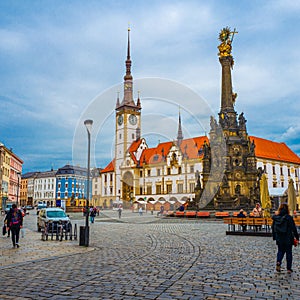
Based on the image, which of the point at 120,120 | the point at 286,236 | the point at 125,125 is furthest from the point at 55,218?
the point at 120,120

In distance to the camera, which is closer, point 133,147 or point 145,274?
point 145,274

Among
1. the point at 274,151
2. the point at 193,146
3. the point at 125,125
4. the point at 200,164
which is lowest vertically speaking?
the point at 200,164

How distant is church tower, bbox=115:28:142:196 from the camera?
95.6 m

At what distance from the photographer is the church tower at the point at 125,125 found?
9556 cm

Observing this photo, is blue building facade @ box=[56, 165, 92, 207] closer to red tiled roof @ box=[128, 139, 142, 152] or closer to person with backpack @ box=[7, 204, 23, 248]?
red tiled roof @ box=[128, 139, 142, 152]

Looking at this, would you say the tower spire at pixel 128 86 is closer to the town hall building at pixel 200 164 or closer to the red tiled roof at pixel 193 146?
the town hall building at pixel 200 164

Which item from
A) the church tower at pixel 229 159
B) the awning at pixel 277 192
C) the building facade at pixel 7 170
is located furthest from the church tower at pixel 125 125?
the church tower at pixel 229 159

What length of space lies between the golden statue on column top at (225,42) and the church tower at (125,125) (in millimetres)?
54926

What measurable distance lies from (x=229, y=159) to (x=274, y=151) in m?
43.4

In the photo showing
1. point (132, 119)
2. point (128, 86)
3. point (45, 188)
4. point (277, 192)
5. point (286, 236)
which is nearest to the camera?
point (286, 236)

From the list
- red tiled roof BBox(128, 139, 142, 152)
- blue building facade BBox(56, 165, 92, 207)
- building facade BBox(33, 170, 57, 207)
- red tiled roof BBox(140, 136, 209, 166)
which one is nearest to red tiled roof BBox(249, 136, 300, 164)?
red tiled roof BBox(140, 136, 209, 166)

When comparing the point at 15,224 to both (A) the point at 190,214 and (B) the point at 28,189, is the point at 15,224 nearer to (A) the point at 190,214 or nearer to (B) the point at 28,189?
(A) the point at 190,214

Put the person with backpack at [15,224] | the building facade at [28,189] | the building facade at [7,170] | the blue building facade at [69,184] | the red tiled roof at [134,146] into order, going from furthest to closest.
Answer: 1. the building facade at [28,189]
2. the blue building facade at [69,184]
3. the red tiled roof at [134,146]
4. the building facade at [7,170]
5. the person with backpack at [15,224]

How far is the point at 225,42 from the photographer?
4359cm
